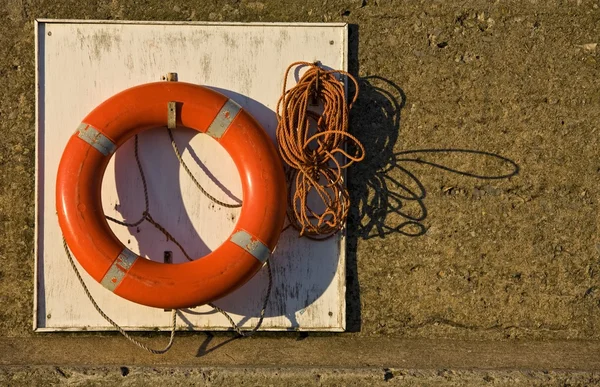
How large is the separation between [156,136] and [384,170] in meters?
0.80

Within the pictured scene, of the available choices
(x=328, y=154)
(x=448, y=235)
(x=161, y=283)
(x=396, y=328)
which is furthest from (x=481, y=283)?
(x=161, y=283)

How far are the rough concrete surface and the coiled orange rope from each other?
100 mm

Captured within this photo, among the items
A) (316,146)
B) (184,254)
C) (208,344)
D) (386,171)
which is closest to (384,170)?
(386,171)

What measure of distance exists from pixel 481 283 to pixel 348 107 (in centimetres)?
77

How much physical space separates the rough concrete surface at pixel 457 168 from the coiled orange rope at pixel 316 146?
10 cm

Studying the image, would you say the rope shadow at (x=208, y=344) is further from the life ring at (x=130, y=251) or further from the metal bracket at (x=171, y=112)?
the metal bracket at (x=171, y=112)

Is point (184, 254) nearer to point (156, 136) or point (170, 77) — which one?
point (156, 136)

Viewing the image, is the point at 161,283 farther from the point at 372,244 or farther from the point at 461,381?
the point at 461,381

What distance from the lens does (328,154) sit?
2.05 m

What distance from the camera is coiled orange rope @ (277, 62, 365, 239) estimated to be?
6.74ft

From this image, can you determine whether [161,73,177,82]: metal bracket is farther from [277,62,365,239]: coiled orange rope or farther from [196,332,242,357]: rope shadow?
[196,332,242,357]: rope shadow

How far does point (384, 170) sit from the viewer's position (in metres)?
2.20

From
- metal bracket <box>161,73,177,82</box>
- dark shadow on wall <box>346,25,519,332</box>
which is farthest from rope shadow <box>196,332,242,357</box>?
A: metal bracket <box>161,73,177,82</box>

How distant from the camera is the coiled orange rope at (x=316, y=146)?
2055 millimetres
